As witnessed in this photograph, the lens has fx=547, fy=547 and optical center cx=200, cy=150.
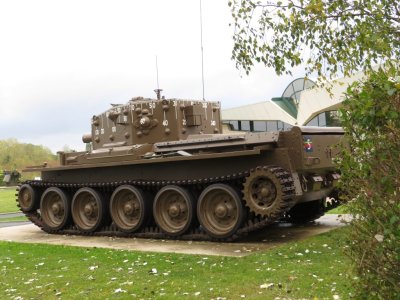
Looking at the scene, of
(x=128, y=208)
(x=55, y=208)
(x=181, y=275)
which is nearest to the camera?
(x=181, y=275)

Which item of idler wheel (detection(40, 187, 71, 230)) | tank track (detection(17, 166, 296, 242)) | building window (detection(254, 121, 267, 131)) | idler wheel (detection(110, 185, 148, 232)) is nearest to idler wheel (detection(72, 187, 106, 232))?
tank track (detection(17, 166, 296, 242))

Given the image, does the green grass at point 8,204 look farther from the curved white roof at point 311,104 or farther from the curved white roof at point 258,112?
the curved white roof at point 258,112

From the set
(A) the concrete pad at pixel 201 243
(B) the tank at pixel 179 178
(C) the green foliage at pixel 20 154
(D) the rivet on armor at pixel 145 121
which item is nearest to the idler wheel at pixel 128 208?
(B) the tank at pixel 179 178

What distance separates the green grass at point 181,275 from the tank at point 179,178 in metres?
1.21

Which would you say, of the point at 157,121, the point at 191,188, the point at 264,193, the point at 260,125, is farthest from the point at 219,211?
the point at 260,125

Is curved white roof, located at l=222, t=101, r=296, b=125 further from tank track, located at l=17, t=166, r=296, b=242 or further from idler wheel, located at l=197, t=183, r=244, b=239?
idler wheel, located at l=197, t=183, r=244, b=239

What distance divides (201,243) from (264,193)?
170 cm

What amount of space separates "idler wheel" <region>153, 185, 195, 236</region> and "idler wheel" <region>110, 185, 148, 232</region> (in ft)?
1.18

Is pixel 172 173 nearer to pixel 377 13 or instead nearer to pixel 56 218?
pixel 56 218

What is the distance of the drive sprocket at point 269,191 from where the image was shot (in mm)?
9023

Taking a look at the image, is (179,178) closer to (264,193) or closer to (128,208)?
(128,208)

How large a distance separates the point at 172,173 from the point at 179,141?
0.67 meters

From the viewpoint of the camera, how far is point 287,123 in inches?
2349

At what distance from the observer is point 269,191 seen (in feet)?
30.7
